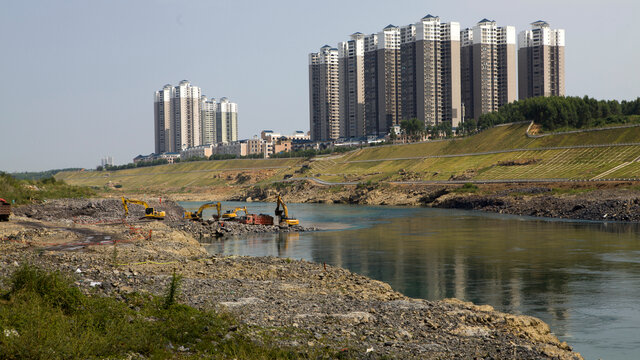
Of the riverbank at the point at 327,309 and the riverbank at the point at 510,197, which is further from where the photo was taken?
the riverbank at the point at 510,197

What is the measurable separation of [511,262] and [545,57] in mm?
170286

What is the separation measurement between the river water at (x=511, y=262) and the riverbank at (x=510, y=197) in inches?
206

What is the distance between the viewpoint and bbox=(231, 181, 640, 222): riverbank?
70.4 meters

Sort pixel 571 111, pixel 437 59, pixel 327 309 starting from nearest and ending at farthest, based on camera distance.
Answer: pixel 327 309
pixel 571 111
pixel 437 59

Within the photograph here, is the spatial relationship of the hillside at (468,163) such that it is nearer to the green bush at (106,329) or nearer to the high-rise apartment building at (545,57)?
the high-rise apartment building at (545,57)

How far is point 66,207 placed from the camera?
2623 inches

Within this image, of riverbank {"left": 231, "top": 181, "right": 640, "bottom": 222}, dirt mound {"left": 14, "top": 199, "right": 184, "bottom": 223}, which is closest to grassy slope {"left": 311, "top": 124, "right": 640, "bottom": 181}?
riverbank {"left": 231, "top": 181, "right": 640, "bottom": 222}

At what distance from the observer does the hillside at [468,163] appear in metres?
98.1

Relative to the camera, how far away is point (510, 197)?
8819 cm

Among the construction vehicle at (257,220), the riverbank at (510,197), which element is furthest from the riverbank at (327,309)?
the riverbank at (510,197)

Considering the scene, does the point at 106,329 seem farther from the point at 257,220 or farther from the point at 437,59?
the point at 437,59

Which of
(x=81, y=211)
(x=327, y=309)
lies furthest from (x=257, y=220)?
(x=327, y=309)

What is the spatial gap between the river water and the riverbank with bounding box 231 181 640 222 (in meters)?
5.24

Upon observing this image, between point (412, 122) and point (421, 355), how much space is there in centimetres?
16507
